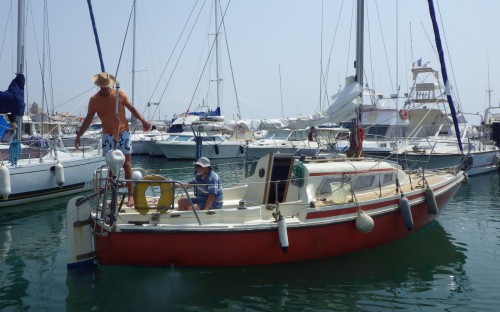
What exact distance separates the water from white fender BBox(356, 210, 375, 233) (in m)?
0.75

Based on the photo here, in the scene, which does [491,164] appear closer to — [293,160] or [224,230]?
[293,160]

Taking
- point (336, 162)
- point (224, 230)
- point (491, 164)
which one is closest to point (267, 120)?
point (336, 162)

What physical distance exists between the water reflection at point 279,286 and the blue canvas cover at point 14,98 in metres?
7.50

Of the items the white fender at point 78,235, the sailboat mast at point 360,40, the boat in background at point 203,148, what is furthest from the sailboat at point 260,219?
the boat in background at point 203,148

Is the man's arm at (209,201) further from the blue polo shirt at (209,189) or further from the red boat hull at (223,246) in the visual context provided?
the red boat hull at (223,246)

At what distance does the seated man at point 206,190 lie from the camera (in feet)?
25.5

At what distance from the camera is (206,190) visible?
7922 mm

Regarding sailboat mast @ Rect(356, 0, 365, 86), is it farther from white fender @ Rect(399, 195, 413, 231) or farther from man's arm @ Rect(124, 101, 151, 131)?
man's arm @ Rect(124, 101, 151, 131)

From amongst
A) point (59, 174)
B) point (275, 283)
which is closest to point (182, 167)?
point (59, 174)

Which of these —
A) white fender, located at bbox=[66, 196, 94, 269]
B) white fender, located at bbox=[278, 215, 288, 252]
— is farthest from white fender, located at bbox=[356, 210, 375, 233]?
white fender, located at bbox=[66, 196, 94, 269]

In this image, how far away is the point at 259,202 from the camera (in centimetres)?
879

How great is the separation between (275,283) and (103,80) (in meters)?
4.16

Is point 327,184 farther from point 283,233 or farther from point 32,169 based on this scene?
point 32,169

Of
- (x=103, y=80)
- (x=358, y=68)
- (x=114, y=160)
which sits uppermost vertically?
(x=358, y=68)
